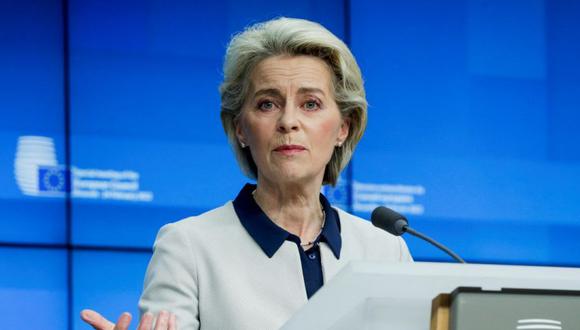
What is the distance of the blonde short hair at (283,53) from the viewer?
2125mm

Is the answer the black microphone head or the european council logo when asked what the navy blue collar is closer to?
the black microphone head

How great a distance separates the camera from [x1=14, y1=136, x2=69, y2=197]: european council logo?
150 inches

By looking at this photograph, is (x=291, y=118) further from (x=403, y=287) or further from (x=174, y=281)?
(x=403, y=287)

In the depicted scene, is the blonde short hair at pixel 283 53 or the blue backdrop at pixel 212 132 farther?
the blue backdrop at pixel 212 132

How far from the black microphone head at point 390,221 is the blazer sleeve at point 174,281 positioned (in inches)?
14.9

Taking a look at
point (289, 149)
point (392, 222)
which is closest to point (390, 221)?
point (392, 222)

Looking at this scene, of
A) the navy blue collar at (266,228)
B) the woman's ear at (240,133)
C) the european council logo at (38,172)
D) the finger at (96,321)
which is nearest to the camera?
the finger at (96,321)

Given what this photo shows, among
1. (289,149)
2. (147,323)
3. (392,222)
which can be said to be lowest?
(147,323)

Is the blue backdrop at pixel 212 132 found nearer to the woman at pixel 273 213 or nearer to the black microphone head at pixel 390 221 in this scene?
the woman at pixel 273 213

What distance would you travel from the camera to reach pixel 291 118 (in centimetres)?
204

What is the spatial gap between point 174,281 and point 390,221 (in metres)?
0.43

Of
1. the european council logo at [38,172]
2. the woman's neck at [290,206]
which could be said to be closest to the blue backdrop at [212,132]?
the european council logo at [38,172]

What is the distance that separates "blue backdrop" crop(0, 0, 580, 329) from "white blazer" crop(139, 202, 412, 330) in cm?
187

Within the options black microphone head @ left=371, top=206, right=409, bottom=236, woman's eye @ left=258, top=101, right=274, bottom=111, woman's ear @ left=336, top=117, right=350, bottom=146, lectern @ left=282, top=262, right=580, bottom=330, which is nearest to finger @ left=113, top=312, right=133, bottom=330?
lectern @ left=282, top=262, right=580, bottom=330
